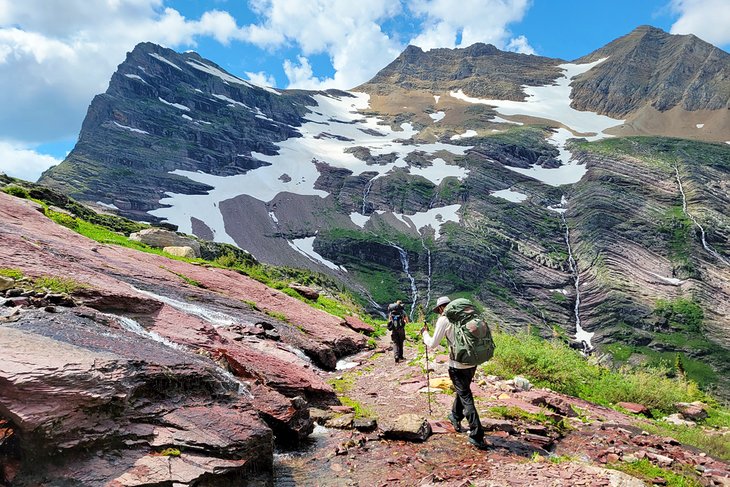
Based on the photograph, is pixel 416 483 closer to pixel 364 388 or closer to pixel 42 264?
pixel 364 388

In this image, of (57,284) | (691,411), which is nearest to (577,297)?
(691,411)

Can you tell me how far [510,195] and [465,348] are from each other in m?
179

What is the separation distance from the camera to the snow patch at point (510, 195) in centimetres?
17325

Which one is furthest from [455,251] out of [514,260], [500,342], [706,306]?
[500,342]

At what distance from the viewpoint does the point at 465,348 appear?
8.03 metres

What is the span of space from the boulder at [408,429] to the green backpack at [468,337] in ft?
4.82

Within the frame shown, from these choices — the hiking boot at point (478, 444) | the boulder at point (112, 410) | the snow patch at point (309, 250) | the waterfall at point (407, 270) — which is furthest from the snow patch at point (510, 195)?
the boulder at point (112, 410)

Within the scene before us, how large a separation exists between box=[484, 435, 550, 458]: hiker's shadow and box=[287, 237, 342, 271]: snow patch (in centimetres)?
13656

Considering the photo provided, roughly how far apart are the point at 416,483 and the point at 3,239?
38.3 feet

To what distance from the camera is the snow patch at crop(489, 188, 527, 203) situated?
173 m

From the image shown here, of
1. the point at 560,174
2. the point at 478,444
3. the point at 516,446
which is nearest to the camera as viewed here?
the point at 478,444

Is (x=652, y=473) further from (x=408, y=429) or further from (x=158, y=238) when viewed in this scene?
(x=158, y=238)

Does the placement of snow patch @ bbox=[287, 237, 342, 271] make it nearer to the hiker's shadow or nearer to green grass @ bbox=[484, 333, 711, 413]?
green grass @ bbox=[484, 333, 711, 413]

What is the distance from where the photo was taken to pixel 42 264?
1072 centimetres
